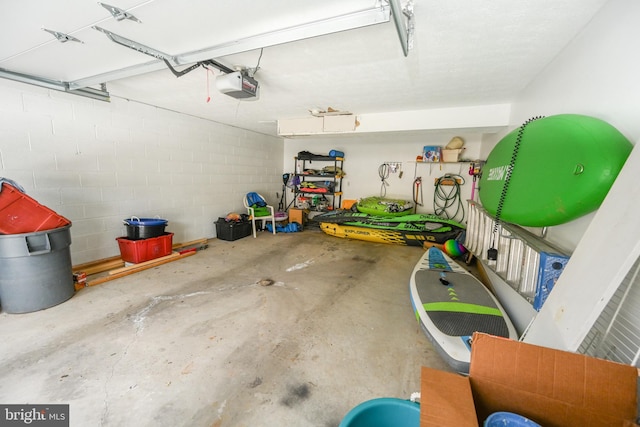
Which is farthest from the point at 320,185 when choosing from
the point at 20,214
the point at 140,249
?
the point at 20,214

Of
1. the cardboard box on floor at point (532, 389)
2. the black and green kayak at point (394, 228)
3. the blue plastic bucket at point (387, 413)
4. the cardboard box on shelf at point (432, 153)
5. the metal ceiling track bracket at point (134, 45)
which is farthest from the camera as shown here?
the cardboard box on shelf at point (432, 153)

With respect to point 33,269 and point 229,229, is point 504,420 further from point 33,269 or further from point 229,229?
point 229,229

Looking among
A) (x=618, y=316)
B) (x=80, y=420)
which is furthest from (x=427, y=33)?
(x=80, y=420)

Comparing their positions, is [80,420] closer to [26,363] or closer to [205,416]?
[205,416]

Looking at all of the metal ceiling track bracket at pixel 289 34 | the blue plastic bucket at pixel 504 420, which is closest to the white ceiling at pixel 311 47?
the metal ceiling track bracket at pixel 289 34

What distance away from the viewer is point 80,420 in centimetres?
118

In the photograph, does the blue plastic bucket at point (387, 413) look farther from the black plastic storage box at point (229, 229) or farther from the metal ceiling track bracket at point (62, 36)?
the black plastic storage box at point (229, 229)

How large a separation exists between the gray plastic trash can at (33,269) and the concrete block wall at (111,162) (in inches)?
31.2

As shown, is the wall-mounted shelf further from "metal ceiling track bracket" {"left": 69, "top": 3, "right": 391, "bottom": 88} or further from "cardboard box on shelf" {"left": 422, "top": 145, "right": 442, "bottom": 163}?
"metal ceiling track bracket" {"left": 69, "top": 3, "right": 391, "bottom": 88}

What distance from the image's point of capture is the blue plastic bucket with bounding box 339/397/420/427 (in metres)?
0.87

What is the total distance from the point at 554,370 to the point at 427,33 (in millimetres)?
1830

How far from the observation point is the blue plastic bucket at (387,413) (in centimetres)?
87

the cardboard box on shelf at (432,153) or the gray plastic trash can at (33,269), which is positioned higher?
the cardboard box on shelf at (432,153)

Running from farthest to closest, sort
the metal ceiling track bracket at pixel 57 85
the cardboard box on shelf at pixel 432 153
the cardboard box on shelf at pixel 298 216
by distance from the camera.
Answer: the cardboard box on shelf at pixel 298 216
the cardboard box on shelf at pixel 432 153
the metal ceiling track bracket at pixel 57 85
